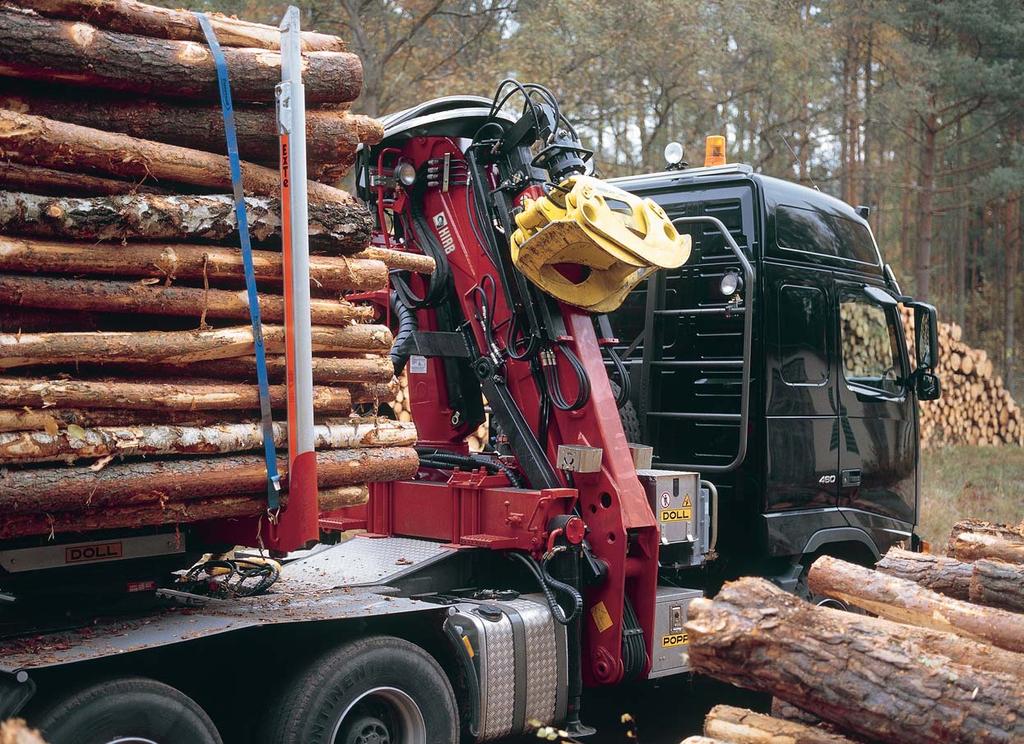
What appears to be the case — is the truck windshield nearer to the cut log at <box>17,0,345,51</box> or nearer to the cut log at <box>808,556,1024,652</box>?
the cut log at <box>808,556,1024,652</box>

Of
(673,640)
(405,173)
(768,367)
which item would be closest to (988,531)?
(768,367)

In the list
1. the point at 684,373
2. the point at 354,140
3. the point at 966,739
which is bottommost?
the point at 966,739

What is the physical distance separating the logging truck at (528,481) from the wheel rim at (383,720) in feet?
0.04

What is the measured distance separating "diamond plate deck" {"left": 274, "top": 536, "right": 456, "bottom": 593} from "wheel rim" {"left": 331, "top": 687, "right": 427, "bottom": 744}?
30.1 inches

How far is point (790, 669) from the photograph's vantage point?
4.27 metres

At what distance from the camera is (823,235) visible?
7227 mm

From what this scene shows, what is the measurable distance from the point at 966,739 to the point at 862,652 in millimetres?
446

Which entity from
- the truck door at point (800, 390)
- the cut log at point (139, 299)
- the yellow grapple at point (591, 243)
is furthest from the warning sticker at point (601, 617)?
the cut log at point (139, 299)

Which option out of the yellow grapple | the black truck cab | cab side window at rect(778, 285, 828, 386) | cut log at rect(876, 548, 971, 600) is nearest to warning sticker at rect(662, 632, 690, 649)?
the black truck cab

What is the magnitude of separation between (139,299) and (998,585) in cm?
378

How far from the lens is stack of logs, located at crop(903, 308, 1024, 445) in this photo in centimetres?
1925

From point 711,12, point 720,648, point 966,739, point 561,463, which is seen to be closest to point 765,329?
point 561,463

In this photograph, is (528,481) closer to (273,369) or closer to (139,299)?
(273,369)

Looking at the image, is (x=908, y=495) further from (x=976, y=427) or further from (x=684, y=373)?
(x=976, y=427)
